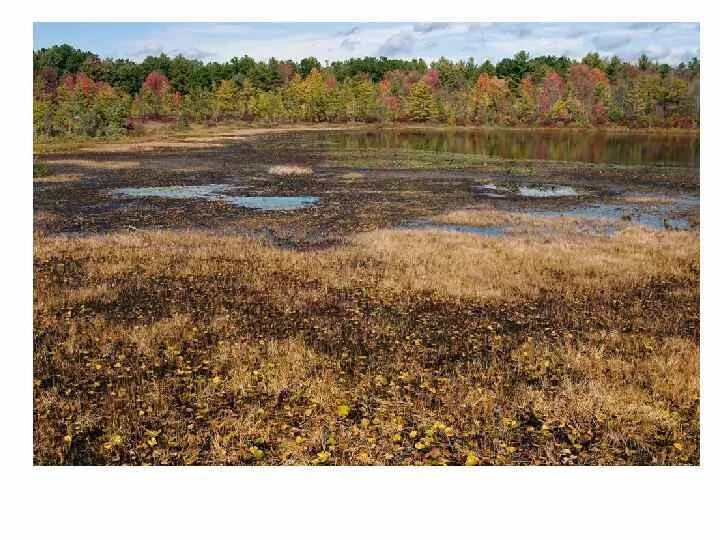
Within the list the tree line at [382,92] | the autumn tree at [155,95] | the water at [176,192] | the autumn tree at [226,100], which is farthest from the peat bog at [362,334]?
the autumn tree at [226,100]

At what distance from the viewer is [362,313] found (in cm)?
1375

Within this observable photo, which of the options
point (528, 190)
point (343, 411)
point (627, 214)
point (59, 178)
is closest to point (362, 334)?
A: point (343, 411)

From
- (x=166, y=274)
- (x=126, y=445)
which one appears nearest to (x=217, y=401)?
(x=126, y=445)

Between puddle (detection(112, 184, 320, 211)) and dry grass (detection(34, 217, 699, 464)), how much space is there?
10.1 meters

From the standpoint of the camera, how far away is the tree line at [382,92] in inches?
2331

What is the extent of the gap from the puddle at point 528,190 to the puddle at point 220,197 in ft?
31.4

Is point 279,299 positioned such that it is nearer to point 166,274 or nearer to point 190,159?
point 166,274

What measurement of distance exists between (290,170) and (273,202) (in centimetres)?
1168

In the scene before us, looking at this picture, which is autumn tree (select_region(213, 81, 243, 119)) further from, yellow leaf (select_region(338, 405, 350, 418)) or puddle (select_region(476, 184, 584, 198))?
yellow leaf (select_region(338, 405, 350, 418))

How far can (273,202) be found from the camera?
96.0 ft

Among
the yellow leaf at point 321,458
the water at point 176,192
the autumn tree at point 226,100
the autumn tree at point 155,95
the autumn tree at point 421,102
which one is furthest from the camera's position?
the autumn tree at point 226,100

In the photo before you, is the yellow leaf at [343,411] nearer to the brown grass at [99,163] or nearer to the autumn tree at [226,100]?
the brown grass at [99,163]

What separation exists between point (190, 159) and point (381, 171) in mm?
14169

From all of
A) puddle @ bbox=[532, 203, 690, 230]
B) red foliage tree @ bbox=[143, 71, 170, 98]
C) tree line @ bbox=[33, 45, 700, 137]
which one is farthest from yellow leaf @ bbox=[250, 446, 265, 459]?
red foliage tree @ bbox=[143, 71, 170, 98]
